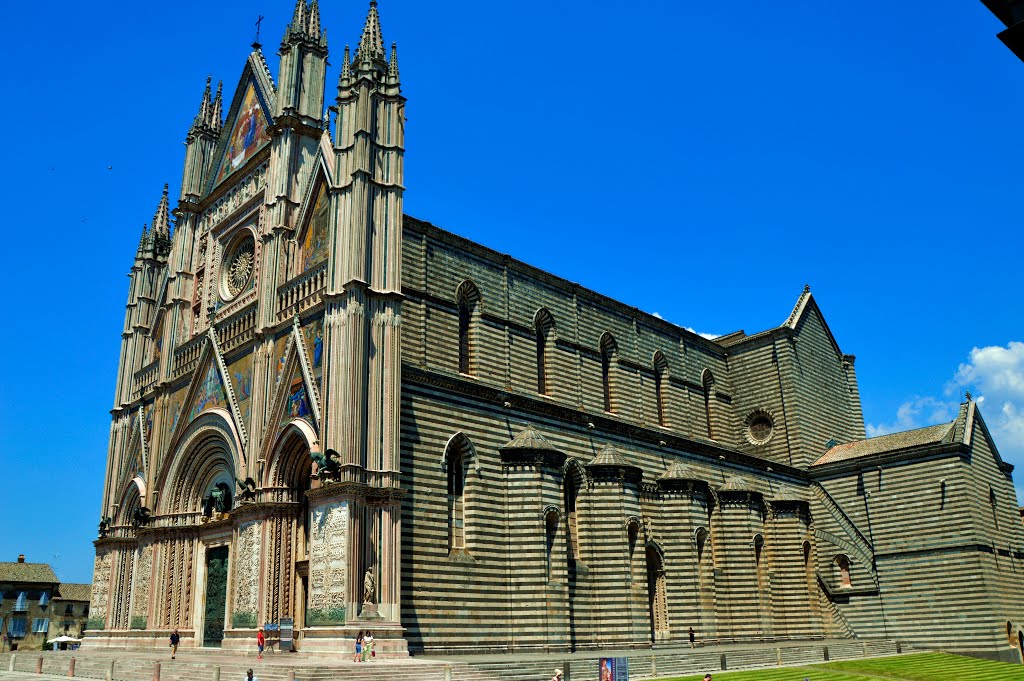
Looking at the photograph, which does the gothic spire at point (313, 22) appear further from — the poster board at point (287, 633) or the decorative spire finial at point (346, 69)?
the poster board at point (287, 633)

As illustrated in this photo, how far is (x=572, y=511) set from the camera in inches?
1110

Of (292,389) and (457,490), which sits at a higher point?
(292,389)

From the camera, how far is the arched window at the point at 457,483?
24500 mm

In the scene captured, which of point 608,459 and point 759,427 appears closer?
point 608,459

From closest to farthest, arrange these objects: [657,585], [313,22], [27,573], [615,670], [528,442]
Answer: [615,670]
[528,442]
[657,585]
[313,22]
[27,573]

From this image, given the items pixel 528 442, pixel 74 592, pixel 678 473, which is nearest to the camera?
pixel 528 442

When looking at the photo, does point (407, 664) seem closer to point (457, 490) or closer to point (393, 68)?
point (457, 490)

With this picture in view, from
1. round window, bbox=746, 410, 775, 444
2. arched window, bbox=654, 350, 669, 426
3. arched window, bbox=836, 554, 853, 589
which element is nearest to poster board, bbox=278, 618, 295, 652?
arched window, bbox=654, 350, 669, 426

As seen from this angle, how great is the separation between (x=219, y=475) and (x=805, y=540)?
23.6 metres

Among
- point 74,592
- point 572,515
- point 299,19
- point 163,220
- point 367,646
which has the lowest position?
point 367,646

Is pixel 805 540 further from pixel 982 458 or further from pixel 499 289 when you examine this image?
pixel 499 289

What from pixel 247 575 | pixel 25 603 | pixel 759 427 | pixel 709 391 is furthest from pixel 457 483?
pixel 25 603

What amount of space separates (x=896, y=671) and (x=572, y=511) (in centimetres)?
1075

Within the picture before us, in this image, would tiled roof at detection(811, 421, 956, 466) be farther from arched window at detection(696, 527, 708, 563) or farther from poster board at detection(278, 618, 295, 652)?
poster board at detection(278, 618, 295, 652)
